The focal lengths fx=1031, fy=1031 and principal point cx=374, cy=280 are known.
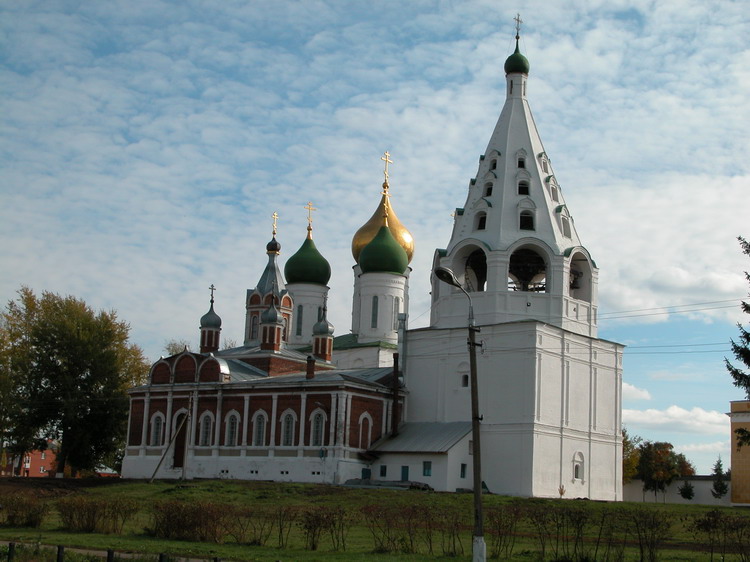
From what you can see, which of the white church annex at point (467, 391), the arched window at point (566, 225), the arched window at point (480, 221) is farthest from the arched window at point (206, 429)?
the arched window at point (566, 225)

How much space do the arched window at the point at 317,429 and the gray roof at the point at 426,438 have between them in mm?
2094

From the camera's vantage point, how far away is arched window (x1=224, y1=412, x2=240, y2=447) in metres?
41.7

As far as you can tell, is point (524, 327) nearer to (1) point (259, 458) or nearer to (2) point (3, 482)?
(1) point (259, 458)

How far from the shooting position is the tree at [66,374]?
45188 mm

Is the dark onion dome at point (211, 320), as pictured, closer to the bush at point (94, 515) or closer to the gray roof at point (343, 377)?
the gray roof at point (343, 377)

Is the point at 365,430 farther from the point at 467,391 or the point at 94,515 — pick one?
the point at 94,515

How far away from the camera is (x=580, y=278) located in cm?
4109

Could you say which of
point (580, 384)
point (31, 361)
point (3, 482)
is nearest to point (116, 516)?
point (3, 482)

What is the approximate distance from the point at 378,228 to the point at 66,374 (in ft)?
55.0

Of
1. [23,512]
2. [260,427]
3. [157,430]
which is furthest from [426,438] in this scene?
[23,512]

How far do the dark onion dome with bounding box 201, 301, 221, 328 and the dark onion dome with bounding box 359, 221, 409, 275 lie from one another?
725 cm

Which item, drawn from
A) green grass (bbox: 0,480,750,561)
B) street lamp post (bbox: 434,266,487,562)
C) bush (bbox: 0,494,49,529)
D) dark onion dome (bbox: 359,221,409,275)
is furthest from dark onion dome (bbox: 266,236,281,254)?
street lamp post (bbox: 434,266,487,562)

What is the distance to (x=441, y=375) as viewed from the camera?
39.9m

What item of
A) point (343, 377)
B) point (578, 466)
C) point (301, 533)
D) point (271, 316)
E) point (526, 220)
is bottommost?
point (301, 533)
